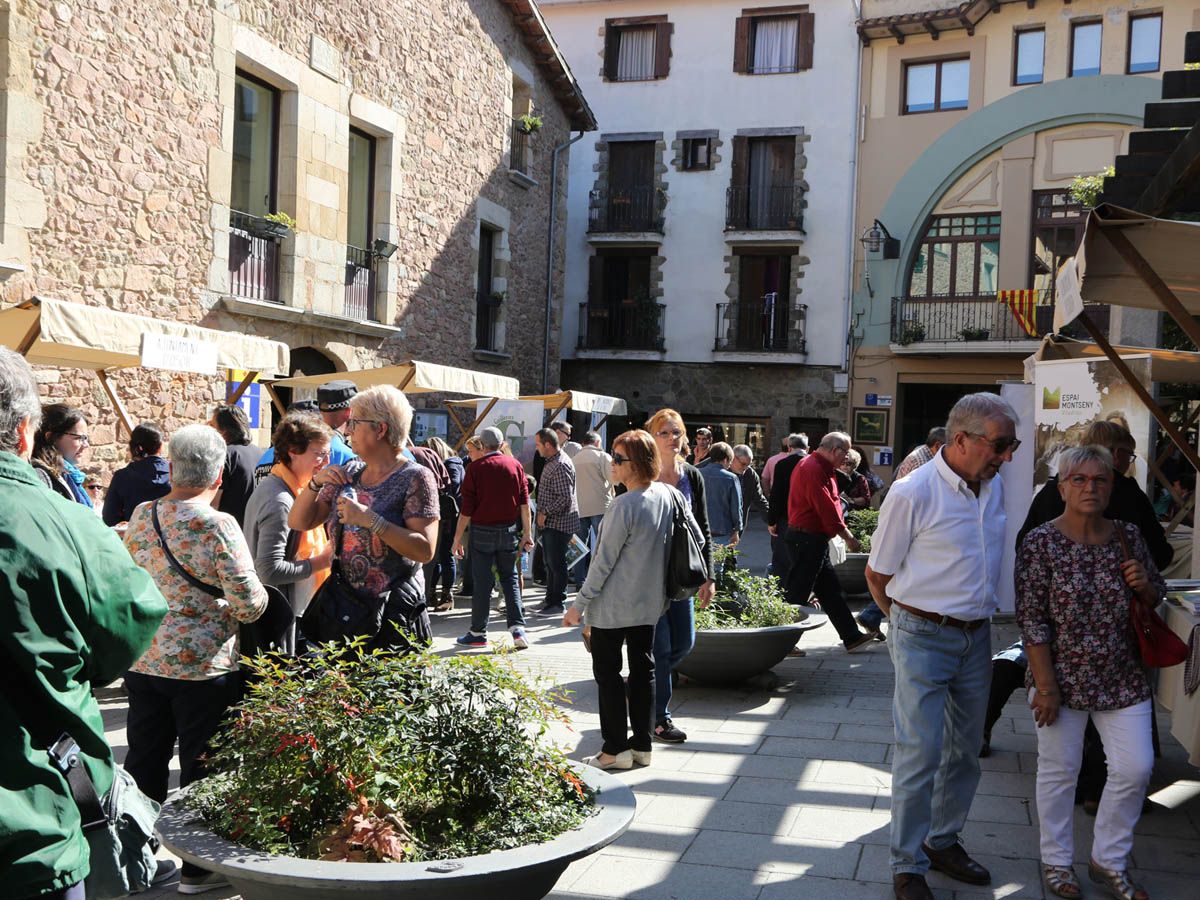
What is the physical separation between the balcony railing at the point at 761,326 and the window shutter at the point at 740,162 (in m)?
2.54

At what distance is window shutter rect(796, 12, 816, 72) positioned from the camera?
24.2 metres

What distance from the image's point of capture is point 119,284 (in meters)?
11.5

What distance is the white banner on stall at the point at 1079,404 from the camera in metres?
7.10

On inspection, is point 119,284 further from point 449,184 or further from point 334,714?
point 334,714

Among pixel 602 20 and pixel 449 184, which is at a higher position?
pixel 602 20

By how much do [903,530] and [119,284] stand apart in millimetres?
9735

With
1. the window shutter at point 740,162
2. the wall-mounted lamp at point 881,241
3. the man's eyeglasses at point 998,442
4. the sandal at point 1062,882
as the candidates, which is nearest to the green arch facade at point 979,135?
the wall-mounted lamp at point 881,241

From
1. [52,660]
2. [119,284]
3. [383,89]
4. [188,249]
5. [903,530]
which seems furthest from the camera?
[383,89]

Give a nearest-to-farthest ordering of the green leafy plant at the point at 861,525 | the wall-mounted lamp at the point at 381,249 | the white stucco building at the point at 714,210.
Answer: the green leafy plant at the point at 861,525
the wall-mounted lamp at the point at 381,249
the white stucco building at the point at 714,210

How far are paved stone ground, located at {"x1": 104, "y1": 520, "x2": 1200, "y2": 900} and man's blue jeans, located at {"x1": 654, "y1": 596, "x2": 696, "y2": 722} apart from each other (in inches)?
11.2

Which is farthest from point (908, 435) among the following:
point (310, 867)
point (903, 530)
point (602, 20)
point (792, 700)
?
point (310, 867)

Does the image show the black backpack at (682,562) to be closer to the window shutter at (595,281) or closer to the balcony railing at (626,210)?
the balcony railing at (626,210)

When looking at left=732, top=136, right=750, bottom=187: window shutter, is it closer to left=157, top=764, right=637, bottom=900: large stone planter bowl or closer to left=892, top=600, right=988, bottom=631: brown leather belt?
left=892, top=600, right=988, bottom=631: brown leather belt

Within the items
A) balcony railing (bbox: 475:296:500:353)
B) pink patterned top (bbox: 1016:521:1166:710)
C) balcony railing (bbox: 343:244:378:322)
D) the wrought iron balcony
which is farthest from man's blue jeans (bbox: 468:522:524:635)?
balcony railing (bbox: 475:296:500:353)
